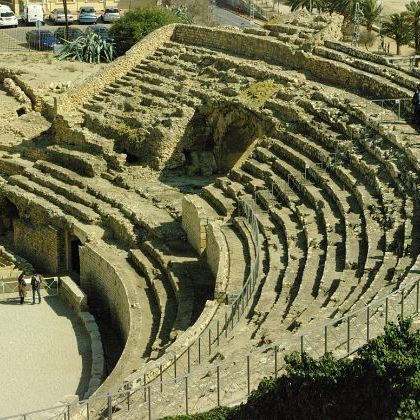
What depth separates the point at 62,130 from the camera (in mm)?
38531

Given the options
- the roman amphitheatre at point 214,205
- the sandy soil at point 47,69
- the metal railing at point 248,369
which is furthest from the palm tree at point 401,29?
the metal railing at point 248,369

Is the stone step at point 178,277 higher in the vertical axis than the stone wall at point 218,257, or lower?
lower

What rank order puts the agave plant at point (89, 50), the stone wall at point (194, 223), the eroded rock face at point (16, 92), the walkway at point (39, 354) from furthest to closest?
the agave plant at point (89, 50)
the eroded rock face at point (16, 92)
the stone wall at point (194, 223)
the walkway at point (39, 354)

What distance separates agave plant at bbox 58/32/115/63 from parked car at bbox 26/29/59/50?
3349 millimetres

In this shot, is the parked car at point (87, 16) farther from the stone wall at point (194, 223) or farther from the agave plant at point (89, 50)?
the stone wall at point (194, 223)

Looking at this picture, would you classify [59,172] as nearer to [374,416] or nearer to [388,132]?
[388,132]

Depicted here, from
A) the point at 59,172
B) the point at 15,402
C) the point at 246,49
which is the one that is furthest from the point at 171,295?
the point at 246,49

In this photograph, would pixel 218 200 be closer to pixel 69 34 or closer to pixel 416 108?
pixel 416 108

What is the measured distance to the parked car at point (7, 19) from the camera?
56.9m

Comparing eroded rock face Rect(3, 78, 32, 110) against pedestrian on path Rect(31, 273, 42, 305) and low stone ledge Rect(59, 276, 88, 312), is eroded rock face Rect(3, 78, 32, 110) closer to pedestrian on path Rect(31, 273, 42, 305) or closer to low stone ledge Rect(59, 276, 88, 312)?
low stone ledge Rect(59, 276, 88, 312)

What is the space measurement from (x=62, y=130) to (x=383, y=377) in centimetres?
2358

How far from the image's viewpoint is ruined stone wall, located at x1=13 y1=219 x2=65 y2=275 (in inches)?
1342

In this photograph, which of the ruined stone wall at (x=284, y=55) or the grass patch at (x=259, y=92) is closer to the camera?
the ruined stone wall at (x=284, y=55)

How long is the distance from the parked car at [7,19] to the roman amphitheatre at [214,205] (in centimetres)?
1201
